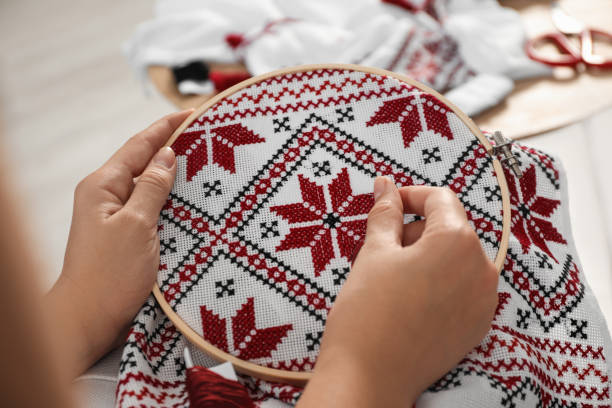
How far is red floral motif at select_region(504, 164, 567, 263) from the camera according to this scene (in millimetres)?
665

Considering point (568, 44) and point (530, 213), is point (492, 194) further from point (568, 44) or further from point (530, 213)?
point (568, 44)

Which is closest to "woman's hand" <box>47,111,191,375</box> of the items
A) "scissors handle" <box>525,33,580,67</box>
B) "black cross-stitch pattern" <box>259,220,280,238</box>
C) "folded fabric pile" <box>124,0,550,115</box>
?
"black cross-stitch pattern" <box>259,220,280,238</box>

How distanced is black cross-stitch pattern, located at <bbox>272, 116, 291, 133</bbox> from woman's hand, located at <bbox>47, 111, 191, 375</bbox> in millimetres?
142

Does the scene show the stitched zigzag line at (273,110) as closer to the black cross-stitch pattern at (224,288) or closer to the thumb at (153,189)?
the thumb at (153,189)

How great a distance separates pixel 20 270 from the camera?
204 mm

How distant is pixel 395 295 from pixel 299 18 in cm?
94

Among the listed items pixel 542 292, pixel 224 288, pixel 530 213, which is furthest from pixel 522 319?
pixel 224 288

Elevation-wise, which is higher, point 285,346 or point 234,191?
point 234,191

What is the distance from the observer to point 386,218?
1.83 feet

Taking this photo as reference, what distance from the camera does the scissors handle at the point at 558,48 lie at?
3.41 feet

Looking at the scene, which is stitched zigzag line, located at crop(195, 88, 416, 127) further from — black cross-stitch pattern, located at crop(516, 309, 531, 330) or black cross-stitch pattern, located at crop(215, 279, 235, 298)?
black cross-stitch pattern, located at crop(516, 309, 531, 330)

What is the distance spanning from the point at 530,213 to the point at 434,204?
217 millimetres

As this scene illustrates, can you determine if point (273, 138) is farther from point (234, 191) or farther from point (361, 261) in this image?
point (361, 261)

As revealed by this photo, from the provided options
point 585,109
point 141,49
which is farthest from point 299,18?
point 585,109
